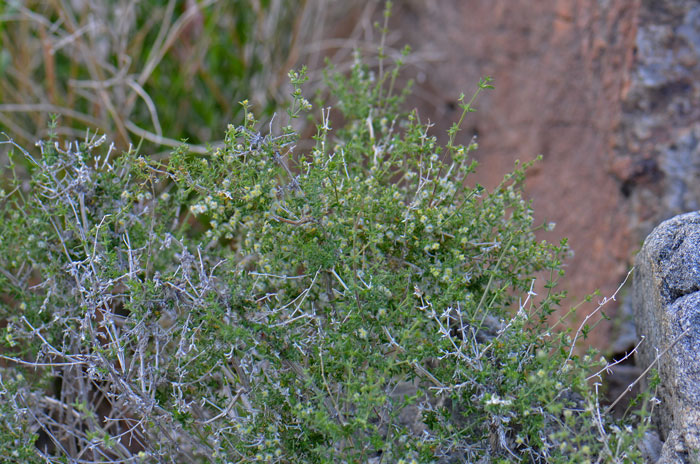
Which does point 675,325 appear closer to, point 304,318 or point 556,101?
point 304,318

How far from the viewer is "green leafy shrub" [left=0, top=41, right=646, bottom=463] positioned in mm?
1587

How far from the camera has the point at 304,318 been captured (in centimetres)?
176

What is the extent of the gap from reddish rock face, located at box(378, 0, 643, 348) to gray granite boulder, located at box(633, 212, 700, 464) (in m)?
1.28

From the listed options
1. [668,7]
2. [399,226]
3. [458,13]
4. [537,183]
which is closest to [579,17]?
[668,7]

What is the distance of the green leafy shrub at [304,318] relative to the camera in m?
1.59

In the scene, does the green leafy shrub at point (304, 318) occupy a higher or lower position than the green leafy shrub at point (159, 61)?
higher

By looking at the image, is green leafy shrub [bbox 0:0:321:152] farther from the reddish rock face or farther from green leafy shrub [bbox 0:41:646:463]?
green leafy shrub [bbox 0:41:646:463]

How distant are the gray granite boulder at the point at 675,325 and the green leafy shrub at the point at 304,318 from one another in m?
0.14

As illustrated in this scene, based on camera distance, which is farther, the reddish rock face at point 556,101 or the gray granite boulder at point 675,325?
the reddish rock face at point 556,101

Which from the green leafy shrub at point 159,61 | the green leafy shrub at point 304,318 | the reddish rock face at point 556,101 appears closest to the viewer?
the green leafy shrub at point 304,318

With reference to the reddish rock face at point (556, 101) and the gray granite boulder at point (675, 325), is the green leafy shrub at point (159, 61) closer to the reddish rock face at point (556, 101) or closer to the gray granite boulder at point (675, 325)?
the reddish rock face at point (556, 101)

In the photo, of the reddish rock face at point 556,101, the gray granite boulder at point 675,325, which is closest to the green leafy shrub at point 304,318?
the gray granite boulder at point 675,325

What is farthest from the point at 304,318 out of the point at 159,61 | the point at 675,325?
the point at 159,61

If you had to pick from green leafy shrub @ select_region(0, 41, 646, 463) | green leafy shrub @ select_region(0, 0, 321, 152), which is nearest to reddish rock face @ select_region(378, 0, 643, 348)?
green leafy shrub @ select_region(0, 0, 321, 152)
